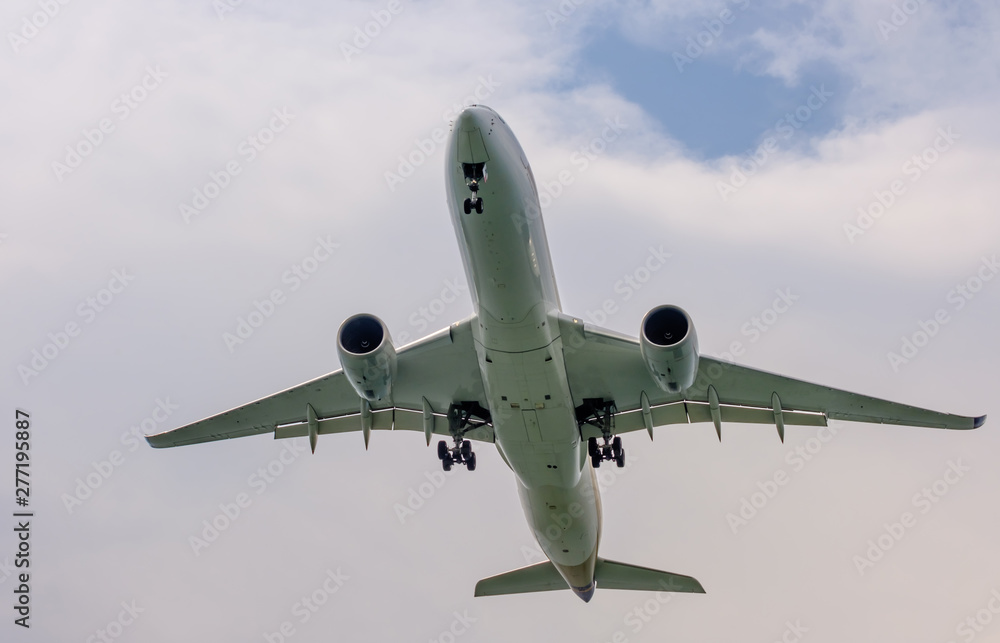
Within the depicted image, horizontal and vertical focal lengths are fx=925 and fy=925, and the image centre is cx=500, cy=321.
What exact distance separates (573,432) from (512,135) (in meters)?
7.29

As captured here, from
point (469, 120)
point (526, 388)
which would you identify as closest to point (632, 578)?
point (526, 388)

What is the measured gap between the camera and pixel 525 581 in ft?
94.3

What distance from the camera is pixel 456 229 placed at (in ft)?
63.8

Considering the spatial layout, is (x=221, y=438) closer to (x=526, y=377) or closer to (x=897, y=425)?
(x=526, y=377)

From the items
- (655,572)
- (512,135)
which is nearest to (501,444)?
(512,135)

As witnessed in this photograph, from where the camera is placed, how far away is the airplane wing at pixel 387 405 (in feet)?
73.7

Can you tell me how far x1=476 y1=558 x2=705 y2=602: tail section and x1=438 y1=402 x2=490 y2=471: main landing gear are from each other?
241 inches

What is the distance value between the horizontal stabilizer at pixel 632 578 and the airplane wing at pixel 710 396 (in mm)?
6285

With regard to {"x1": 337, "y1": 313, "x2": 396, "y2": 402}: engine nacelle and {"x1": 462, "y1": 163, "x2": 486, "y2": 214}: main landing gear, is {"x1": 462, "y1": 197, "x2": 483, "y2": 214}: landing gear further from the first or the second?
{"x1": 337, "y1": 313, "x2": 396, "y2": 402}: engine nacelle

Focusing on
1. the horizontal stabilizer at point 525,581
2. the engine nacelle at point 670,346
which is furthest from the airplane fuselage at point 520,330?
the horizontal stabilizer at point 525,581

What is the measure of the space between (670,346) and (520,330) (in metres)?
3.14

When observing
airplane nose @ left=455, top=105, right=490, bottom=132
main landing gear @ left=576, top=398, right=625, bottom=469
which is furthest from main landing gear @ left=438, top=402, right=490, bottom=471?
airplane nose @ left=455, top=105, right=490, bottom=132

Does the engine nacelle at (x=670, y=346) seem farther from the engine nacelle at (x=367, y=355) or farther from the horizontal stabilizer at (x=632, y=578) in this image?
the horizontal stabilizer at (x=632, y=578)

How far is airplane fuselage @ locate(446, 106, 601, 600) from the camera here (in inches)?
701
